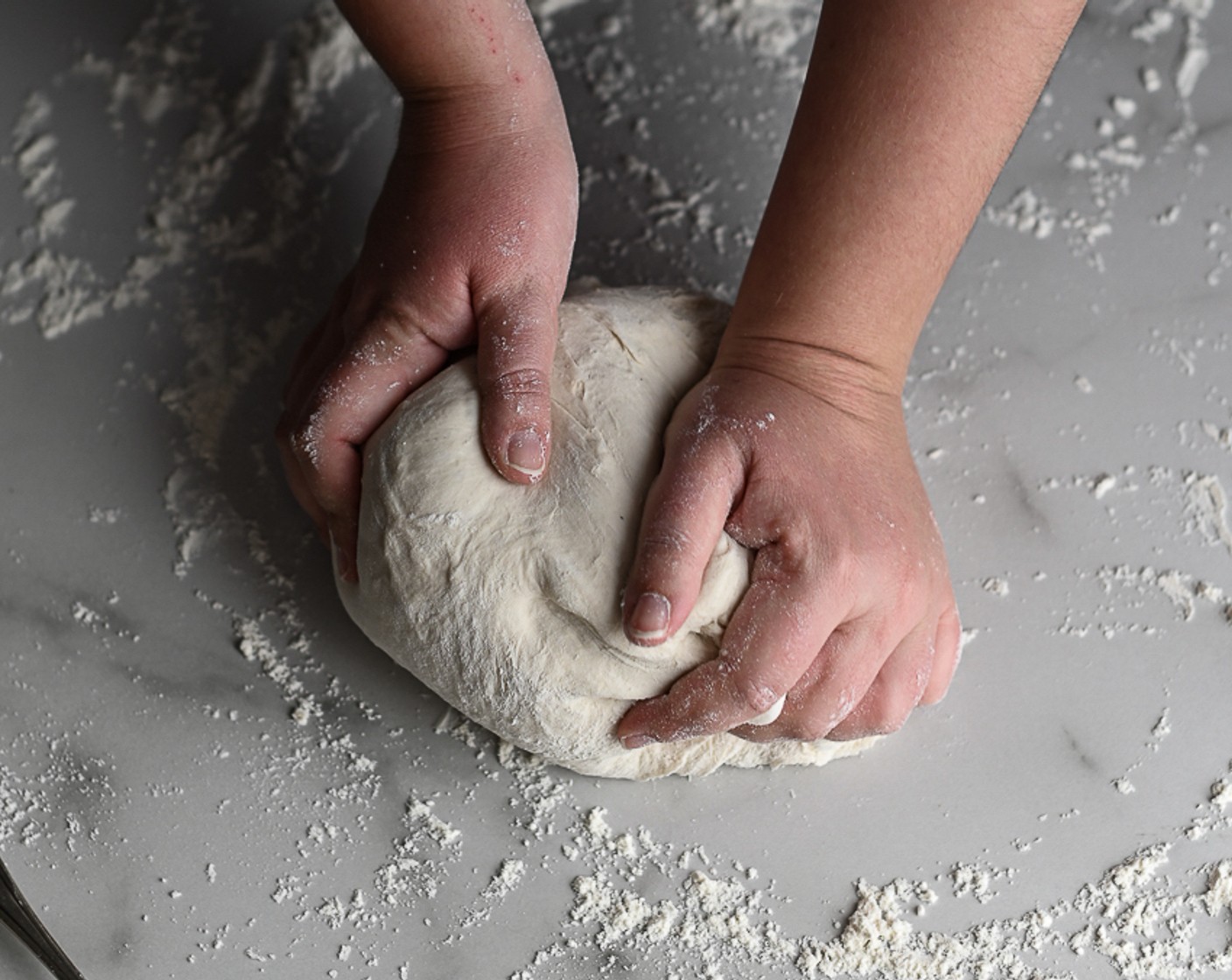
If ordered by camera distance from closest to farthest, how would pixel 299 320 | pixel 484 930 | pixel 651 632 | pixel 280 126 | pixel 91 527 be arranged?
pixel 651 632 → pixel 484 930 → pixel 91 527 → pixel 299 320 → pixel 280 126

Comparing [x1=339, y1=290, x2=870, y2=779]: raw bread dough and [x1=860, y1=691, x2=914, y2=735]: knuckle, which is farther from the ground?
[x1=339, y1=290, x2=870, y2=779]: raw bread dough

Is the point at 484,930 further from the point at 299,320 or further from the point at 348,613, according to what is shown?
the point at 299,320

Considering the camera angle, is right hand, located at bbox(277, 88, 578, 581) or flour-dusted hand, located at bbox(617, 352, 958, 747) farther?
right hand, located at bbox(277, 88, 578, 581)

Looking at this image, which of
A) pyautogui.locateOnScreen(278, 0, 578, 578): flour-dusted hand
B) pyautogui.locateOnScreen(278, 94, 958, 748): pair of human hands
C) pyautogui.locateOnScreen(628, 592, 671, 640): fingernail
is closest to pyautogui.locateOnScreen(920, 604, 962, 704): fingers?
pyautogui.locateOnScreen(278, 94, 958, 748): pair of human hands

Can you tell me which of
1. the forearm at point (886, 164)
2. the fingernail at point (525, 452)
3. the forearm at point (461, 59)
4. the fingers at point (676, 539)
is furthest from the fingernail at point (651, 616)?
the forearm at point (461, 59)

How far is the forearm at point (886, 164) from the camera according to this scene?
104cm

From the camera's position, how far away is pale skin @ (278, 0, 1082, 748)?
1013 mm

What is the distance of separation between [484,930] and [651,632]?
325 millimetres

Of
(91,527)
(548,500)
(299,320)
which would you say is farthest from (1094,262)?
(91,527)

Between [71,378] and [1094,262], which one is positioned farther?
[1094,262]

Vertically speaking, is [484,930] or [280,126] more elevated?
[280,126]

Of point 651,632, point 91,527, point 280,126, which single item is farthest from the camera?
point 280,126

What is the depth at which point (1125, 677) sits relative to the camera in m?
1.22

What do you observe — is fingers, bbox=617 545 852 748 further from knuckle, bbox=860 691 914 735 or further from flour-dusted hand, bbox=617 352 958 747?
knuckle, bbox=860 691 914 735
